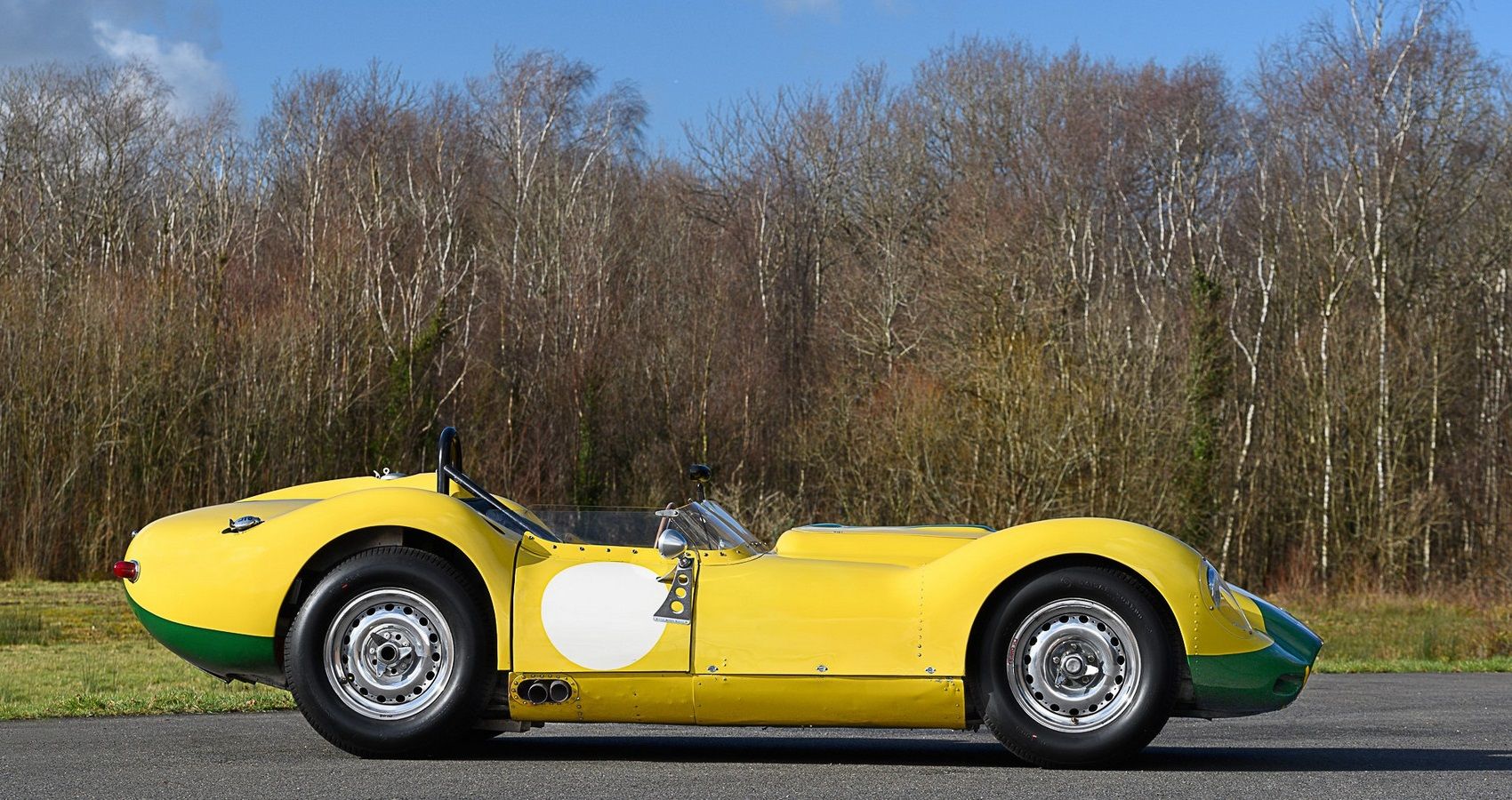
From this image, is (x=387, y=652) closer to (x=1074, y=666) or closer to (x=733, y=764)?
(x=733, y=764)

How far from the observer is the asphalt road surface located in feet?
19.5

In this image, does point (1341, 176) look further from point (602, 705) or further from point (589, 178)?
point (602, 705)

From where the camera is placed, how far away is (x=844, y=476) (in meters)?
38.0

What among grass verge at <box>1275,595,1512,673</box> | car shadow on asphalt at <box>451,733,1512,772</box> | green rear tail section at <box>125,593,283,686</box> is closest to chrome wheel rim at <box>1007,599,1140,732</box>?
car shadow on asphalt at <box>451,733,1512,772</box>

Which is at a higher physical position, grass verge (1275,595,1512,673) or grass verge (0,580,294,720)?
grass verge (0,580,294,720)

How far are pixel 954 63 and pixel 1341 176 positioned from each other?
1596 centimetres

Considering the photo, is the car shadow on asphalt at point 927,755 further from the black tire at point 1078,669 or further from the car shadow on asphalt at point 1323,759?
the black tire at point 1078,669

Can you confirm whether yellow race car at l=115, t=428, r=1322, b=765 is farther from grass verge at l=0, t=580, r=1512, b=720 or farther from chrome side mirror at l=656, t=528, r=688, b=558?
grass verge at l=0, t=580, r=1512, b=720

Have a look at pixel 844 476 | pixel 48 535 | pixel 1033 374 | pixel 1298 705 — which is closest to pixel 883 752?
pixel 1298 705

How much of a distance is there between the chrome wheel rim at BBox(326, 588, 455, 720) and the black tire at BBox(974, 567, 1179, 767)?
2294mm

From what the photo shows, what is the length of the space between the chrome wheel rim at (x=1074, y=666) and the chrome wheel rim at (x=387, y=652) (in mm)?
2416

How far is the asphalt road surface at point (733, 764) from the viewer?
5.95 metres

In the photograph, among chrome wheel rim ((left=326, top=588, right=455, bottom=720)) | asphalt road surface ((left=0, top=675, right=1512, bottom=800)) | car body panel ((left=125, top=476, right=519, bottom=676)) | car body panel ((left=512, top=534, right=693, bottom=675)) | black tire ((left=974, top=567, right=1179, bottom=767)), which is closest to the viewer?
asphalt road surface ((left=0, top=675, right=1512, bottom=800))

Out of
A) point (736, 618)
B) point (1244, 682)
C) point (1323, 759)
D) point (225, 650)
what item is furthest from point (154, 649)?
point (1244, 682)
